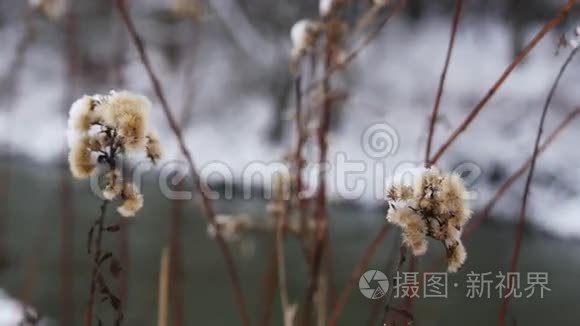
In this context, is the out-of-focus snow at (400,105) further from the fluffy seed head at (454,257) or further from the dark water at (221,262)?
the fluffy seed head at (454,257)

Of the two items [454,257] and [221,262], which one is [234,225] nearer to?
[454,257]

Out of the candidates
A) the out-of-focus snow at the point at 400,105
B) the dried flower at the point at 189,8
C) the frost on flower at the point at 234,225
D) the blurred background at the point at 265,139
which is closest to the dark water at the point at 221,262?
the blurred background at the point at 265,139

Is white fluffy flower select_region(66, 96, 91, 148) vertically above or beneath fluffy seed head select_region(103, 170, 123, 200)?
above

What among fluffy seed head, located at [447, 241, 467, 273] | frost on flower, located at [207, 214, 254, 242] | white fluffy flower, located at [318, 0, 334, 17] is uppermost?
white fluffy flower, located at [318, 0, 334, 17]

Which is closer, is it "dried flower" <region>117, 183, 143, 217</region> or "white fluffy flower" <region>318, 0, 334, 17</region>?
"dried flower" <region>117, 183, 143, 217</region>

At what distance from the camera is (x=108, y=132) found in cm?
46

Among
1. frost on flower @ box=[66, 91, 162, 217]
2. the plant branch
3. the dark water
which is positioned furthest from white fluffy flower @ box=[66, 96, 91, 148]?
the dark water

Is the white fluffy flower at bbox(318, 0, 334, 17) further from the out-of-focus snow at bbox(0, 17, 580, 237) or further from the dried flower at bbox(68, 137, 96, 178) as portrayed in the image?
the out-of-focus snow at bbox(0, 17, 580, 237)

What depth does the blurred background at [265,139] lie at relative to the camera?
2604 millimetres

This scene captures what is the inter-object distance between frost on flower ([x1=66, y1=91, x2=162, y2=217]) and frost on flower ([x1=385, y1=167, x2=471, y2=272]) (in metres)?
0.20

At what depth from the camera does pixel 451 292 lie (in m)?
2.34

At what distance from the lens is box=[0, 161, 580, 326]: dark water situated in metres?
2.38

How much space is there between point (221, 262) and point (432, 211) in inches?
116

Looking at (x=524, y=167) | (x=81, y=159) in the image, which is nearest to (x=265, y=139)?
(x=524, y=167)
